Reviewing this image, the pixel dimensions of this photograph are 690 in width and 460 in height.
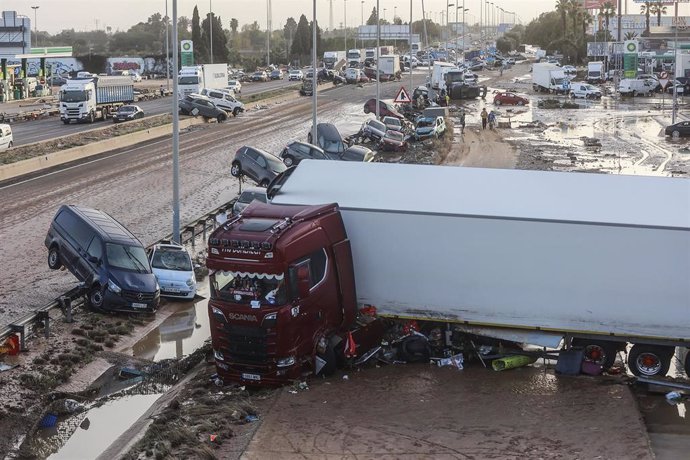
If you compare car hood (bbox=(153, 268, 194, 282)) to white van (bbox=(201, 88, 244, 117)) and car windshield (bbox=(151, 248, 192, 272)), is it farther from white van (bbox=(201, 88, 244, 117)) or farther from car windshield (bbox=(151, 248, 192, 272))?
white van (bbox=(201, 88, 244, 117))

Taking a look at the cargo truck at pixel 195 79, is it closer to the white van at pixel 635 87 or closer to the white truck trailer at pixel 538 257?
the white van at pixel 635 87

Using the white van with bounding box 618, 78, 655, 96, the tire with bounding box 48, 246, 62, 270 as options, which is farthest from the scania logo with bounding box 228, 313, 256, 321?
the white van with bounding box 618, 78, 655, 96

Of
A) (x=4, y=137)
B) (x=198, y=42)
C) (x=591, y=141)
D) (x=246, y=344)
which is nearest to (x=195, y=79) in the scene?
(x=4, y=137)

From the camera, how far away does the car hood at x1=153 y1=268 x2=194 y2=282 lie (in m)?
23.1

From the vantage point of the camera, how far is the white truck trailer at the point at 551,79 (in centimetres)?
8862

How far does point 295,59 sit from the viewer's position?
511ft

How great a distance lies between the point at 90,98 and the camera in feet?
193

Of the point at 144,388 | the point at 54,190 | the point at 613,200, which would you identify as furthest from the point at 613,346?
the point at 54,190

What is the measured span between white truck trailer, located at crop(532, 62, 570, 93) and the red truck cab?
75368mm

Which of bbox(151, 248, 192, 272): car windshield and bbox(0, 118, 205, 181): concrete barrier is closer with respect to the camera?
bbox(151, 248, 192, 272): car windshield

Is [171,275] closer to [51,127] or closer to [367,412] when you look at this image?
[367,412]

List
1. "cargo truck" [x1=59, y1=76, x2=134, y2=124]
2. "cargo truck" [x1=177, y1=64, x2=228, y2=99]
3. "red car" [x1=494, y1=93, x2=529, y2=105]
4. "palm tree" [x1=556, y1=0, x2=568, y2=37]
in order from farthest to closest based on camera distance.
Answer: "palm tree" [x1=556, y1=0, x2=568, y2=37] → "red car" [x1=494, y1=93, x2=529, y2=105] → "cargo truck" [x1=177, y1=64, x2=228, y2=99] → "cargo truck" [x1=59, y1=76, x2=134, y2=124]

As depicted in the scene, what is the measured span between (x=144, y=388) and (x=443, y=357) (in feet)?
17.2

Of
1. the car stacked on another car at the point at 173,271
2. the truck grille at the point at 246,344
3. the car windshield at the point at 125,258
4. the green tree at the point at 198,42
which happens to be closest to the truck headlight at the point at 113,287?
the car windshield at the point at 125,258
